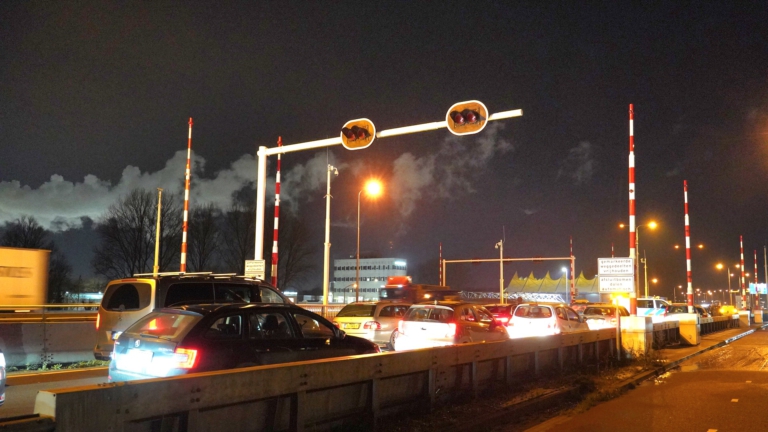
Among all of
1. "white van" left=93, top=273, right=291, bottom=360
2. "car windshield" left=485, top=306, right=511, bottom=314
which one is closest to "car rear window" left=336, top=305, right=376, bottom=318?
"white van" left=93, top=273, right=291, bottom=360

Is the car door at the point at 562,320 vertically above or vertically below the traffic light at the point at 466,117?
below

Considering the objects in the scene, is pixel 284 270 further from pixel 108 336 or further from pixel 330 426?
pixel 330 426

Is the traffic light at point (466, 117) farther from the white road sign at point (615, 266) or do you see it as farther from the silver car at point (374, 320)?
the silver car at point (374, 320)

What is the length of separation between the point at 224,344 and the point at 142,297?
417 centimetres

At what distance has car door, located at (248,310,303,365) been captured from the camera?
7.80m

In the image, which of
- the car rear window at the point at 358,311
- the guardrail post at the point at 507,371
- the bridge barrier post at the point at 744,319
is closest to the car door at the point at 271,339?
the guardrail post at the point at 507,371

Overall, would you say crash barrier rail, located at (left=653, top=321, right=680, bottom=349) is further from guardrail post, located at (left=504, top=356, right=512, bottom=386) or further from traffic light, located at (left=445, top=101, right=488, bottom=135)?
traffic light, located at (left=445, top=101, right=488, bottom=135)

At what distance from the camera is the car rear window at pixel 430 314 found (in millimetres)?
15117

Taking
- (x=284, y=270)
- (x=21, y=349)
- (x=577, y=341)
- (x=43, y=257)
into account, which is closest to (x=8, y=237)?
(x=284, y=270)

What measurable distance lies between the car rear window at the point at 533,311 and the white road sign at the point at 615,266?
462cm

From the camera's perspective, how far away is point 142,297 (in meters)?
11.0

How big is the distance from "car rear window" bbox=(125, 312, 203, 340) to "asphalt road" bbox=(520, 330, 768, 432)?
4.87 metres

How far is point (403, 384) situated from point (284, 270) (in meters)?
51.8

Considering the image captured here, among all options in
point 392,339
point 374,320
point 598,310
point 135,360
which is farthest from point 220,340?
point 598,310
